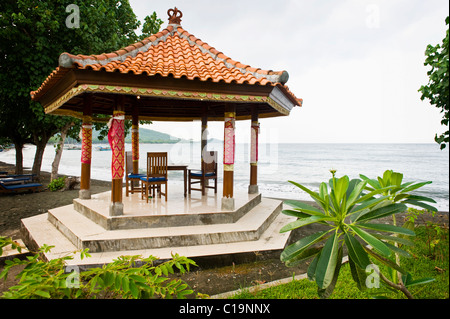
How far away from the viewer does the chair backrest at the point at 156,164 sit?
5.65 meters

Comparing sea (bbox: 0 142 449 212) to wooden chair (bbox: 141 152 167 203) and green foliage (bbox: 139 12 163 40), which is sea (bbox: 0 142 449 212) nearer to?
wooden chair (bbox: 141 152 167 203)

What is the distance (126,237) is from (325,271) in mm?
3534

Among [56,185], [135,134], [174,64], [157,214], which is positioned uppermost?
[174,64]

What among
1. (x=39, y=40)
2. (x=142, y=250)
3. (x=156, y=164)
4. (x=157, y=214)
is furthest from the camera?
(x=39, y=40)

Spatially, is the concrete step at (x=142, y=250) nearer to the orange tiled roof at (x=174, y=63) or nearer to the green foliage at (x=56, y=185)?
the orange tiled roof at (x=174, y=63)

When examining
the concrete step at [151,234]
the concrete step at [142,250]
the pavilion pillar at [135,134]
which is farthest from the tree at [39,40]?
the concrete step at [151,234]

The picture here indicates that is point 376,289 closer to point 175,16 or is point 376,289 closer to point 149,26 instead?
point 175,16

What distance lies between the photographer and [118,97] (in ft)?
16.3

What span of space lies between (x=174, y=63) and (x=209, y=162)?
246 centimetres

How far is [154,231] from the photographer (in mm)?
4660

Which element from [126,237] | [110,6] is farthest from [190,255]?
[110,6]

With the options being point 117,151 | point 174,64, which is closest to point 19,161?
point 117,151

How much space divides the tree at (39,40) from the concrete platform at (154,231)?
572cm
